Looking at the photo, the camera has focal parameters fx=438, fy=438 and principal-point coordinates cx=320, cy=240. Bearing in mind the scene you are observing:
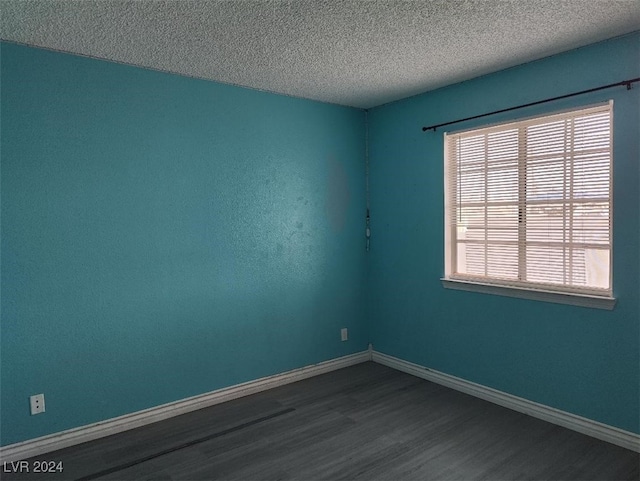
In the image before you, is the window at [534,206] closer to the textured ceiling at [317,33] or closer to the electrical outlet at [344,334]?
the textured ceiling at [317,33]

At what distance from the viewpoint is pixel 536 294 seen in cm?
305

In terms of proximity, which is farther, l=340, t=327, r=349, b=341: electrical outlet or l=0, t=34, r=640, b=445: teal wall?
l=340, t=327, r=349, b=341: electrical outlet

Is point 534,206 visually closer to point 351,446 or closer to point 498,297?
point 498,297

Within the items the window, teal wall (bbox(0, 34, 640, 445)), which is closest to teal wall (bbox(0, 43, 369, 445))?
teal wall (bbox(0, 34, 640, 445))

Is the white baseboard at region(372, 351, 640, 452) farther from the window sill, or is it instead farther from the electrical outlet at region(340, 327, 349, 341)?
the window sill

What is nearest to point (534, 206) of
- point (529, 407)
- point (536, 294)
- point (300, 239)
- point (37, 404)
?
point (536, 294)

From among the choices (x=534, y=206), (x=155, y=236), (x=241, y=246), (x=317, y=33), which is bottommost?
(x=241, y=246)

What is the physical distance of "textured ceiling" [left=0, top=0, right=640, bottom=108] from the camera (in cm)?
222

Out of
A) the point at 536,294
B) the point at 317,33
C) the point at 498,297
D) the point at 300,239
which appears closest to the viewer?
the point at 317,33

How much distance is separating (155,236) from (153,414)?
126 centimetres

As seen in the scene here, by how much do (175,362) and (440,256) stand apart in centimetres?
227

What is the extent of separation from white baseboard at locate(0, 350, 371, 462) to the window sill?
1355 millimetres

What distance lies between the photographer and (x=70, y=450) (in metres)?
2.71

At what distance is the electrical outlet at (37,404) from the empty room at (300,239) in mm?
20
